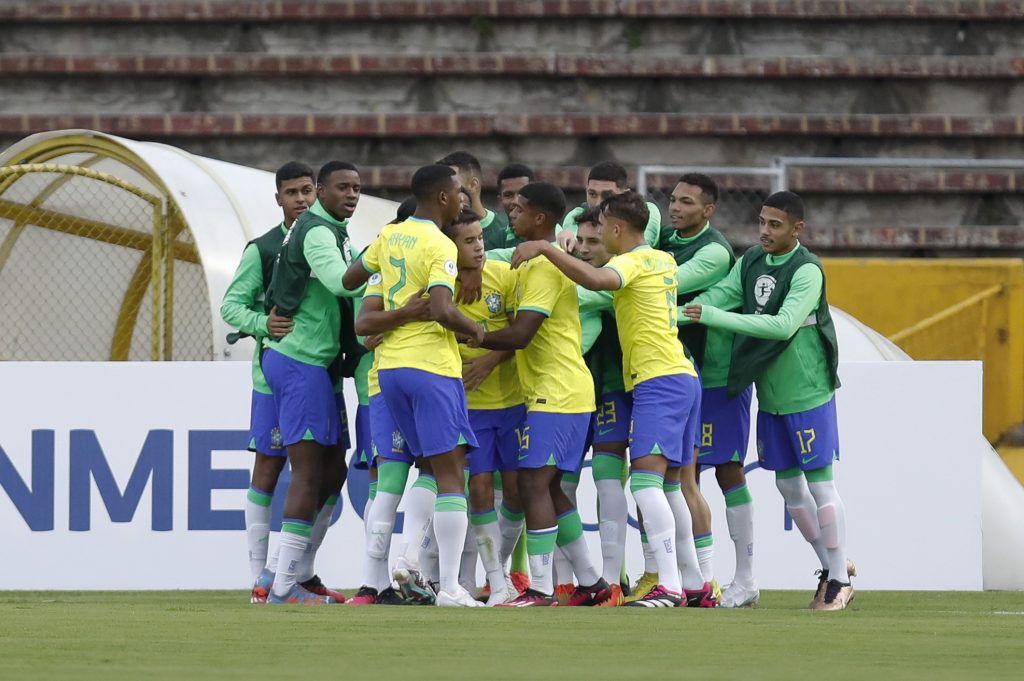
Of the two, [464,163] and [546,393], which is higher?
[464,163]

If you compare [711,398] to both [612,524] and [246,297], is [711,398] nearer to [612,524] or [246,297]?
[612,524]

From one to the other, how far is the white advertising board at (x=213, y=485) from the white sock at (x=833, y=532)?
1.66 meters

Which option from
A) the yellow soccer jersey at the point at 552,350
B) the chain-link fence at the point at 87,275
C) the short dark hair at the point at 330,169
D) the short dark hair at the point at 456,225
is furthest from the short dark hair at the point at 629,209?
the chain-link fence at the point at 87,275

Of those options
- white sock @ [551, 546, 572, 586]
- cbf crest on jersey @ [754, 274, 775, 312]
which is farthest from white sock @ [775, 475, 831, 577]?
white sock @ [551, 546, 572, 586]

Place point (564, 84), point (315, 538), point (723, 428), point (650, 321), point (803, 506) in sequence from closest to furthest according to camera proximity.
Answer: point (650, 321), point (803, 506), point (723, 428), point (315, 538), point (564, 84)

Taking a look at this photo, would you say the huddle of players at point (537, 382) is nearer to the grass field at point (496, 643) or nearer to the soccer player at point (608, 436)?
the soccer player at point (608, 436)

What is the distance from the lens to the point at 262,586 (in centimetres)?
733

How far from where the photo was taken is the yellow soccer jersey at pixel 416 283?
6.56 meters

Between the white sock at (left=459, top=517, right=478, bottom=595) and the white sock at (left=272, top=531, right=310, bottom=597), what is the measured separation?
0.71 meters

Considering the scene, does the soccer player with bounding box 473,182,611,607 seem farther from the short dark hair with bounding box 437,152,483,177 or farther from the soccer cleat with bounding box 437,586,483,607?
the short dark hair with bounding box 437,152,483,177

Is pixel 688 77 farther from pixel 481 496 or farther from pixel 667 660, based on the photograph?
pixel 667 660

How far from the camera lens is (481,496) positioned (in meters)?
6.91

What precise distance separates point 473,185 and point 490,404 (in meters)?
1.10

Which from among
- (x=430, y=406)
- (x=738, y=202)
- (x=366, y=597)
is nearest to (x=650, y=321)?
(x=430, y=406)
